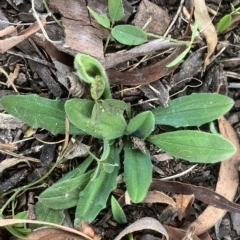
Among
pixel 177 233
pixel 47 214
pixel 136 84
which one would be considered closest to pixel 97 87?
pixel 136 84

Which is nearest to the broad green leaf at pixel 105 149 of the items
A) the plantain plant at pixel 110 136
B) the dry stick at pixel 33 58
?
the plantain plant at pixel 110 136

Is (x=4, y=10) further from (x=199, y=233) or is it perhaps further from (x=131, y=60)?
(x=199, y=233)

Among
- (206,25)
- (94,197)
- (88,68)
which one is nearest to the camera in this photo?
(88,68)

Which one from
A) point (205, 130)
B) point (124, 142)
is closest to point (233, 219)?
point (205, 130)

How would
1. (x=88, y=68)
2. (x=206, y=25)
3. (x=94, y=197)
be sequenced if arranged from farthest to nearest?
(x=206, y=25) < (x=94, y=197) < (x=88, y=68)

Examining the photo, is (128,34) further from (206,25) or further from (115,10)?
(206,25)

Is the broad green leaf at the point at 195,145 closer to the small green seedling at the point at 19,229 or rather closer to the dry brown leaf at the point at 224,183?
the dry brown leaf at the point at 224,183

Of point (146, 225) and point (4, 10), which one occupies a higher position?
point (4, 10)
